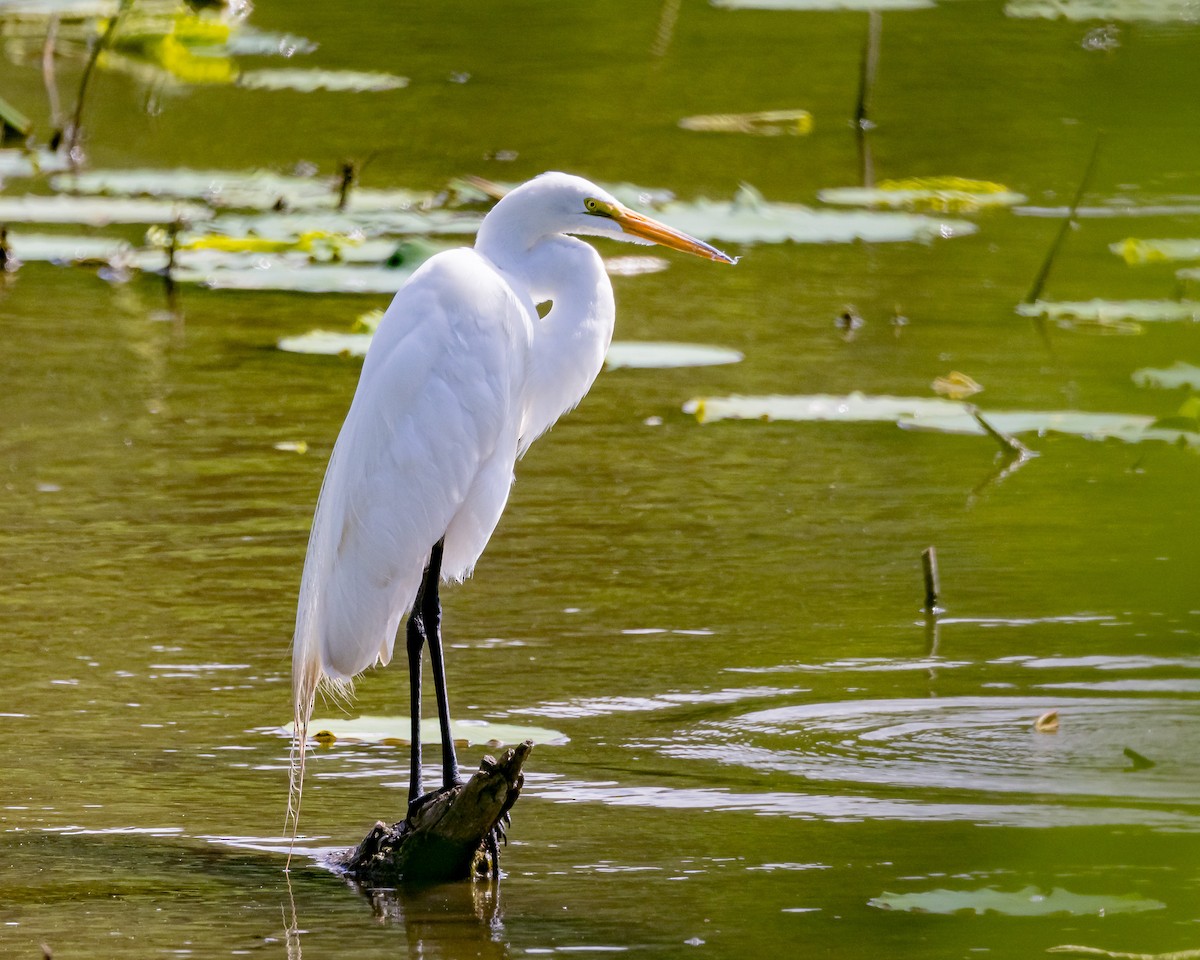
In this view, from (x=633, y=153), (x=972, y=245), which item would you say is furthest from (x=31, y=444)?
(x=633, y=153)

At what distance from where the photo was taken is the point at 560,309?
3.65 meters

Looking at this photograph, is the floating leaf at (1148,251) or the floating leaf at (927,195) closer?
the floating leaf at (1148,251)

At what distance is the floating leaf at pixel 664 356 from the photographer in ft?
20.8

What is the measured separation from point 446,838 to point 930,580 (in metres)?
1.80

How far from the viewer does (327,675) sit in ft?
10.7

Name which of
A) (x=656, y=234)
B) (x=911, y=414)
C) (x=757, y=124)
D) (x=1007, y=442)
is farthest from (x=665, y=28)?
(x=656, y=234)

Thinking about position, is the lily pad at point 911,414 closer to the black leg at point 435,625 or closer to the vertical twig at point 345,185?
the black leg at point 435,625

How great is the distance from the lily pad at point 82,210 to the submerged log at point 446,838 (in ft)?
16.8

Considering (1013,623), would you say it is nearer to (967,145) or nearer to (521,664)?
(521,664)

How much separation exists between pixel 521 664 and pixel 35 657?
41.0 inches

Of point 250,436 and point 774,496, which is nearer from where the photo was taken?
point 774,496

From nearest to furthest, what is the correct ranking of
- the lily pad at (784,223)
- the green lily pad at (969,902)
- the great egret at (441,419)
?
the green lily pad at (969,902) < the great egret at (441,419) < the lily pad at (784,223)

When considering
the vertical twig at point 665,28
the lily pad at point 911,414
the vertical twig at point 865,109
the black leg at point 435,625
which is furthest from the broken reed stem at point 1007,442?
the vertical twig at point 665,28

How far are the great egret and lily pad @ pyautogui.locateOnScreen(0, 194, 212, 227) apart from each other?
4.54 m
